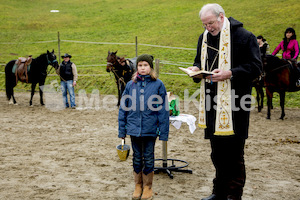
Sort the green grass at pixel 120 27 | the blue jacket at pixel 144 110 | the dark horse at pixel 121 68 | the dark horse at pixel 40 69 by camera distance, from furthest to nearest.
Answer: the green grass at pixel 120 27, the dark horse at pixel 40 69, the dark horse at pixel 121 68, the blue jacket at pixel 144 110

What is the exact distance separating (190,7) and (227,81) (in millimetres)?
28464

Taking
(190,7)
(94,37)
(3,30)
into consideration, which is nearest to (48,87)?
(94,37)

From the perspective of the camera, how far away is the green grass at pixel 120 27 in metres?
16.6

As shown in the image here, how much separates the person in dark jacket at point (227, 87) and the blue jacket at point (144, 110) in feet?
1.65

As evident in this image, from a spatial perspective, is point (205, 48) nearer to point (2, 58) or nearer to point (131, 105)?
point (131, 105)

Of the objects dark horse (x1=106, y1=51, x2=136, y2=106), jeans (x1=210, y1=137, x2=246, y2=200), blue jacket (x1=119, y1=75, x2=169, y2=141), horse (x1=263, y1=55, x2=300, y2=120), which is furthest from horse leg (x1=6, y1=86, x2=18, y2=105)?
jeans (x1=210, y1=137, x2=246, y2=200)

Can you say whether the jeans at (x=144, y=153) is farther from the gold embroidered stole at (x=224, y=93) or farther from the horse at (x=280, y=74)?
the horse at (x=280, y=74)

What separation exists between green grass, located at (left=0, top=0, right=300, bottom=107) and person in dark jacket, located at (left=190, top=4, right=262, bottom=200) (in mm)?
8636

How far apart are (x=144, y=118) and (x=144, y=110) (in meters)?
0.09

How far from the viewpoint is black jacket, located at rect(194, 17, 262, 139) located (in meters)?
3.14

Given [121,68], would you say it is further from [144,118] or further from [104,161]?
[144,118]

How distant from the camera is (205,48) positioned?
340 centimetres

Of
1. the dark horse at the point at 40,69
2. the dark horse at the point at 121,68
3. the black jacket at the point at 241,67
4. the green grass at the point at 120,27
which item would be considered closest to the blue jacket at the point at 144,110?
the black jacket at the point at 241,67

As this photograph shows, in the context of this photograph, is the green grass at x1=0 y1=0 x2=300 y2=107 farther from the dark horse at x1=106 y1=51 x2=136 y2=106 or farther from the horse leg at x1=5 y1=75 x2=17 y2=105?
the horse leg at x1=5 y1=75 x2=17 y2=105
